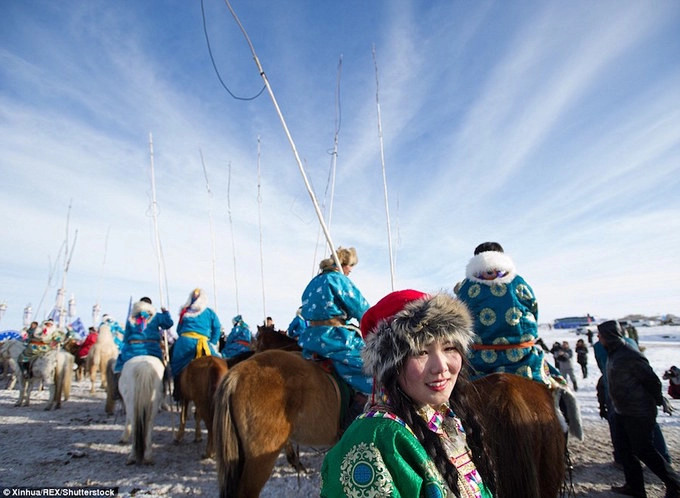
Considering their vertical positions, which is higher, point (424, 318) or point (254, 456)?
point (424, 318)

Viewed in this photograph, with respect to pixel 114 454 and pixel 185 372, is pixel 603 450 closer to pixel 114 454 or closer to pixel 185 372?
pixel 185 372

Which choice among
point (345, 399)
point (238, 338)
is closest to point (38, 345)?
point (238, 338)

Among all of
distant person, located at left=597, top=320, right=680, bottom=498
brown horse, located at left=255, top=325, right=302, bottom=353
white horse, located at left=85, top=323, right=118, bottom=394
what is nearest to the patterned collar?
distant person, located at left=597, top=320, right=680, bottom=498

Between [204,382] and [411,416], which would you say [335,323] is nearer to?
[411,416]

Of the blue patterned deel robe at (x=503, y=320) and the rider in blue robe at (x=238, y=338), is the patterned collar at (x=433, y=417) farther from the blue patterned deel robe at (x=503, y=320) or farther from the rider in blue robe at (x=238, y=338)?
the rider in blue robe at (x=238, y=338)

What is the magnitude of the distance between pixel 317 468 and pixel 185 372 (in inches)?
106

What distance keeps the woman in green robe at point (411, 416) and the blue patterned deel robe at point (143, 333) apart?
6.66 m

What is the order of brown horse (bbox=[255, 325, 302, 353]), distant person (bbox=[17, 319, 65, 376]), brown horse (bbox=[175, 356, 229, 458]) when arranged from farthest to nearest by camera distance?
distant person (bbox=[17, 319, 65, 376]) < brown horse (bbox=[255, 325, 302, 353]) < brown horse (bbox=[175, 356, 229, 458])

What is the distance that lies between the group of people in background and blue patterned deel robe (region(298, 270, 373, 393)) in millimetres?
11

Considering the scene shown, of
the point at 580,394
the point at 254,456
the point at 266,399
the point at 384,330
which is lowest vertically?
the point at 580,394

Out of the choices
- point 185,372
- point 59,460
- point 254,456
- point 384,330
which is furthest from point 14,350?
point 384,330

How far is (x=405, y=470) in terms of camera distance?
1.01 m

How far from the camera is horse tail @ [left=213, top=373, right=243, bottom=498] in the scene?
2.90 meters

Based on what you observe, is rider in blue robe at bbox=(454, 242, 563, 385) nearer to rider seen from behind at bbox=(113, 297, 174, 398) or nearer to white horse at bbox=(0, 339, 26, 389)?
rider seen from behind at bbox=(113, 297, 174, 398)
